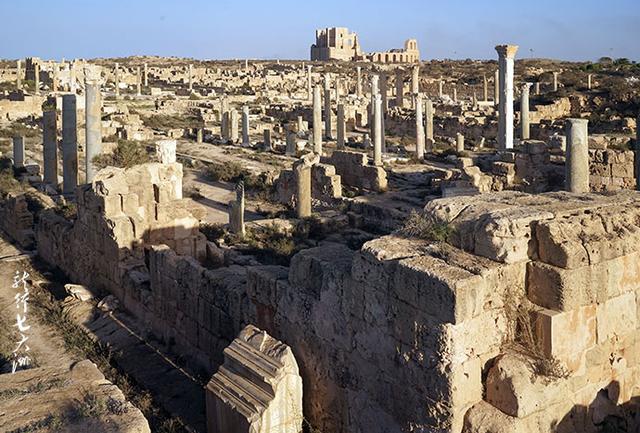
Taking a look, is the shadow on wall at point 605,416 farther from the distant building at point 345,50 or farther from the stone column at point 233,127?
the distant building at point 345,50

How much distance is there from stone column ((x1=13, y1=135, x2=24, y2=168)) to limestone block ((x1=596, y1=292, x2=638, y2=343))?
66.6ft

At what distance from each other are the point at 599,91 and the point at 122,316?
37310mm

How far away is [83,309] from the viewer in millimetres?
9625

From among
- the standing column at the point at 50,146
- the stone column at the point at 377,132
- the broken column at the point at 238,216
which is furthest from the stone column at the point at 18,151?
the stone column at the point at 377,132

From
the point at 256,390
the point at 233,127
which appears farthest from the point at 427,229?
the point at 233,127

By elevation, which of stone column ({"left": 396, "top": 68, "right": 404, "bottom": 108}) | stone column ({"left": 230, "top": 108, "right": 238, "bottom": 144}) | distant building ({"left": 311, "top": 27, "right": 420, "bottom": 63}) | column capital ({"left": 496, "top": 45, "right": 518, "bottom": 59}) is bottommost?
stone column ({"left": 230, "top": 108, "right": 238, "bottom": 144})

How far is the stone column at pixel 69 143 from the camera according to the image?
61.0 feet

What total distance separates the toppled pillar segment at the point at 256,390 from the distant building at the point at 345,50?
102015 millimetres

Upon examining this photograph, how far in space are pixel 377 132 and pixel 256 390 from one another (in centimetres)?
1942

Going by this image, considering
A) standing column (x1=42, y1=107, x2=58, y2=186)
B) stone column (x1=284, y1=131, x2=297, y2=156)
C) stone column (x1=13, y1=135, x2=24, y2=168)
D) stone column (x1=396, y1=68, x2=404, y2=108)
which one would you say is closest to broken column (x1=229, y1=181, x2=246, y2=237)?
standing column (x1=42, y1=107, x2=58, y2=186)

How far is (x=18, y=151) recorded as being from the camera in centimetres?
2169

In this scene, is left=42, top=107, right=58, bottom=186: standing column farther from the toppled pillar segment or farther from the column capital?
the toppled pillar segment

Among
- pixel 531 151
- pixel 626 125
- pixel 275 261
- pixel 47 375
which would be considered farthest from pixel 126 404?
pixel 626 125

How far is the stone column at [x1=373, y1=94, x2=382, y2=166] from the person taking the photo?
23892mm
